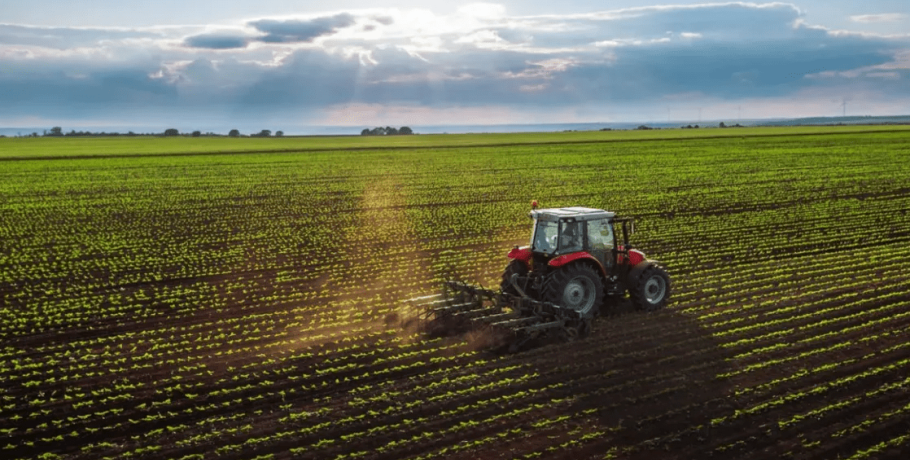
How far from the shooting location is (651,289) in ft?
47.9

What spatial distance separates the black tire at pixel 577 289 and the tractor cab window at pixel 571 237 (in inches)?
15.4

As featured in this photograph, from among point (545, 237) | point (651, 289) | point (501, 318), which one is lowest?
point (501, 318)

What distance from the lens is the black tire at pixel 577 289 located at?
13141 mm

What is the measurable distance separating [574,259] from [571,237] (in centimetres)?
56

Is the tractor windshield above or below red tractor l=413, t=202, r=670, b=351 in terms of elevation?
above

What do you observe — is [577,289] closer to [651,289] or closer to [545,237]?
[545,237]

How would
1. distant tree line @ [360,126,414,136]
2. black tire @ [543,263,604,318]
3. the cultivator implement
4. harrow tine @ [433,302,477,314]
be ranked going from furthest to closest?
distant tree line @ [360,126,414,136] → harrow tine @ [433,302,477,314] → black tire @ [543,263,604,318] → the cultivator implement

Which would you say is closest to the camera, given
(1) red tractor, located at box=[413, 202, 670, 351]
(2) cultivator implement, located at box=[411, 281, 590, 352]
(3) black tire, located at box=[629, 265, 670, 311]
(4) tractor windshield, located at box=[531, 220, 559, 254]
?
(2) cultivator implement, located at box=[411, 281, 590, 352]

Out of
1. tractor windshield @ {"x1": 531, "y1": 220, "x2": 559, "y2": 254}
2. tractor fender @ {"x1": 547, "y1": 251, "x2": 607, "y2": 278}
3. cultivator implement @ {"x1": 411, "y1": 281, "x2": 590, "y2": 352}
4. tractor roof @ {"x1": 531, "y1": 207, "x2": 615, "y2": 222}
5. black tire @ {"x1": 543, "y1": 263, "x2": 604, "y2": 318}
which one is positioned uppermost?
tractor roof @ {"x1": 531, "y1": 207, "x2": 615, "y2": 222}

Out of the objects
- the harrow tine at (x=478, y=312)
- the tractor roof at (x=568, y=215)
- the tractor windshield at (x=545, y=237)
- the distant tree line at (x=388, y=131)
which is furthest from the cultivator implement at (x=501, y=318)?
the distant tree line at (x=388, y=131)

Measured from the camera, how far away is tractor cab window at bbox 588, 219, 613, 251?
45.9ft

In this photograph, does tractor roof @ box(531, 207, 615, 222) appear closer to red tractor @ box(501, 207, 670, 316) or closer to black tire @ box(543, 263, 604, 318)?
red tractor @ box(501, 207, 670, 316)

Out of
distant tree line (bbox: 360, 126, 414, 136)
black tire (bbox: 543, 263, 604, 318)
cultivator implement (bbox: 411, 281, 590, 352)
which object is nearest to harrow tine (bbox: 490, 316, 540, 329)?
cultivator implement (bbox: 411, 281, 590, 352)

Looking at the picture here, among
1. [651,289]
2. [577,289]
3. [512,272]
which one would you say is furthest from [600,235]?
[512,272]
